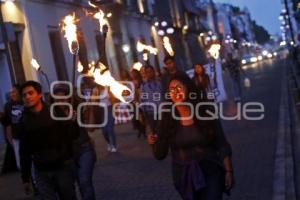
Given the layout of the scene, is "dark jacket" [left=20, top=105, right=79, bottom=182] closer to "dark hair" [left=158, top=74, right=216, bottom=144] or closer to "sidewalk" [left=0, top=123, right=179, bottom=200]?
"dark hair" [left=158, top=74, right=216, bottom=144]

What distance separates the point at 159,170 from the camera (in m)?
11.5

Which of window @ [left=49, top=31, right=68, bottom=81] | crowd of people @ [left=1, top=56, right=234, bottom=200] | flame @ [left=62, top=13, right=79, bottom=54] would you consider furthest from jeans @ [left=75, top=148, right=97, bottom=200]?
window @ [left=49, top=31, right=68, bottom=81]

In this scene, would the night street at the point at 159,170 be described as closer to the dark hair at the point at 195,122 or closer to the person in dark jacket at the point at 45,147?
the person in dark jacket at the point at 45,147

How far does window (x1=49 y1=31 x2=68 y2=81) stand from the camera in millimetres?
23312

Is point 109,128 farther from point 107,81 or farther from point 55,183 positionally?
point 55,183

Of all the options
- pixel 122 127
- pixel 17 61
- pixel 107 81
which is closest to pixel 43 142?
pixel 107 81

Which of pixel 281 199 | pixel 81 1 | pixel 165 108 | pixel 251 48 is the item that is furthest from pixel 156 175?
pixel 251 48

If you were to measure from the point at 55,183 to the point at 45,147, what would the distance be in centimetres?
37

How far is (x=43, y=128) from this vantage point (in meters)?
6.44

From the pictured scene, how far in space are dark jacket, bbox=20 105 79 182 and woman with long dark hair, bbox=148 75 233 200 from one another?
3.26ft

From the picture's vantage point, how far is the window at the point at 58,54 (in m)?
23.3

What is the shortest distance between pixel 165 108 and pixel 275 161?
208 inches

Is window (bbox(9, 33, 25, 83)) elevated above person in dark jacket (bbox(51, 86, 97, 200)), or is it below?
above

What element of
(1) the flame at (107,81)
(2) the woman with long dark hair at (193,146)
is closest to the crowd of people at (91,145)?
(2) the woman with long dark hair at (193,146)
